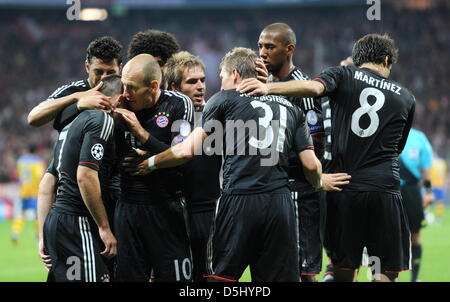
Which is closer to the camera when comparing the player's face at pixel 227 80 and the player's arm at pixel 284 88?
the player's arm at pixel 284 88

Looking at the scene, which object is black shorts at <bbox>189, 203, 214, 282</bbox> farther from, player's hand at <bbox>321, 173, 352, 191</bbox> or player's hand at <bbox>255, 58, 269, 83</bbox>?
player's hand at <bbox>255, 58, 269, 83</bbox>

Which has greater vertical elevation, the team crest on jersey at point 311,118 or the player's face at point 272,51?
the player's face at point 272,51

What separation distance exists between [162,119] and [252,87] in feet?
2.84

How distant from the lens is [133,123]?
492 centimetres

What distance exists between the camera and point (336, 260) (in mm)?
5738

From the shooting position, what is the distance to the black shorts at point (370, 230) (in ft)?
18.1

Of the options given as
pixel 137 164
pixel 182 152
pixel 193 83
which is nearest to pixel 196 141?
pixel 182 152

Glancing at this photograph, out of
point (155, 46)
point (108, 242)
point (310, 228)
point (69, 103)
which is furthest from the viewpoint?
point (155, 46)

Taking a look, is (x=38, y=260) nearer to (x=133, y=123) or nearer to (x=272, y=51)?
(x=272, y=51)

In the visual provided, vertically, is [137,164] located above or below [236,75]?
below

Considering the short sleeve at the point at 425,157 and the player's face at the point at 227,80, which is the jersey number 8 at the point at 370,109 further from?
the short sleeve at the point at 425,157

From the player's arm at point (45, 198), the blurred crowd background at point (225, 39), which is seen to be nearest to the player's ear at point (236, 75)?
the player's arm at point (45, 198)

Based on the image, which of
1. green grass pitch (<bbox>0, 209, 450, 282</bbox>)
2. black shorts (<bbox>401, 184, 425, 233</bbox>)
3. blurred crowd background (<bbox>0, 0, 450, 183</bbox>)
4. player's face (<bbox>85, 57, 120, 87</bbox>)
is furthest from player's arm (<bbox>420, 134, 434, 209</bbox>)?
blurred crowd background (<bbox>0, 0, 450, 183</bbox>)

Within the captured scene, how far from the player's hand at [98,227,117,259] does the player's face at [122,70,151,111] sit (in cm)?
105
